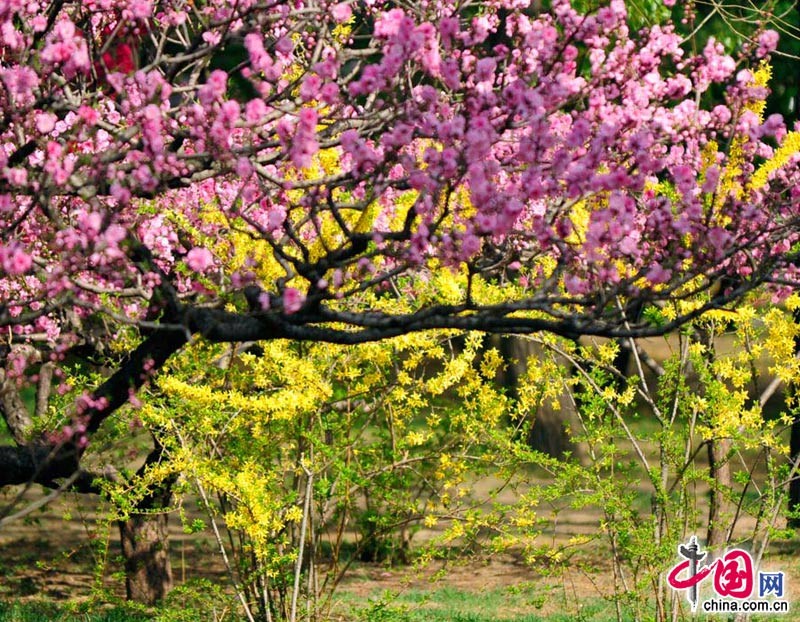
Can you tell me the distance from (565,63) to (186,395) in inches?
99.9

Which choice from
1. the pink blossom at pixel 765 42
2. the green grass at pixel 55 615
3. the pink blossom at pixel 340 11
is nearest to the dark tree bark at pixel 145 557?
the green grass at pixel 55 615

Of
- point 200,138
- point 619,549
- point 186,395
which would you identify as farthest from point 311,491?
point 200,138

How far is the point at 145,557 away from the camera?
28.7 feet

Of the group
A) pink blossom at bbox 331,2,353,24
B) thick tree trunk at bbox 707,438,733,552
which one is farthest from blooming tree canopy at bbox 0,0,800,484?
thick tree trunk at bbox 707,438,733,552

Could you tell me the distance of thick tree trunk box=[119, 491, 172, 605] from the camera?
8.69m

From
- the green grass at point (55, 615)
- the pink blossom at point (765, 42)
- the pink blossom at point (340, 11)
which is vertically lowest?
the green grass at point (55, 615)

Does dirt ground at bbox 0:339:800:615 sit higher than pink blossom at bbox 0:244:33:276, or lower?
lower

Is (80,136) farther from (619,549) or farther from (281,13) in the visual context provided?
(619,549)

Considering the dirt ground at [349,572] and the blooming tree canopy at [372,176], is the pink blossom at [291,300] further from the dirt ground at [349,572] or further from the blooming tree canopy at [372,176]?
the dirt ground at [349,572]

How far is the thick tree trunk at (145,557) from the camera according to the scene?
8688 millimetres

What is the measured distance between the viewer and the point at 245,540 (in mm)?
6637

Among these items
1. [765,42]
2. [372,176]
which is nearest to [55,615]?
[372,176]

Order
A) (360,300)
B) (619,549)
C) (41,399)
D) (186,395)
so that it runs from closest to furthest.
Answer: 1. (186,395)
2. (360,300)
3. (619,549)
4. (41,399)

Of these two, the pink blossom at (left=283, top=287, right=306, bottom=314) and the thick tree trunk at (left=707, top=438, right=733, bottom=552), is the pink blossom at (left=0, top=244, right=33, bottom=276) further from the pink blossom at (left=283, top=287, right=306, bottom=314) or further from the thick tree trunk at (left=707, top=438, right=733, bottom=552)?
the thick tree trunk at (left=707, top=438, right=733, bottom=552)
